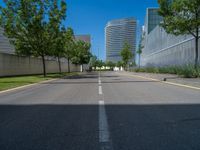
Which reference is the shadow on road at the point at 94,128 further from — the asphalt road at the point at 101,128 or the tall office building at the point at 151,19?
the tall office building at the point at 151,19

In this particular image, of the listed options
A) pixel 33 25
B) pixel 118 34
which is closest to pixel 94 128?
pixel 33 25

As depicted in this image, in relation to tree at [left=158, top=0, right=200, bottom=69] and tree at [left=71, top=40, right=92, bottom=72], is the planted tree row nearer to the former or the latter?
tree at [left=158, top=0, right=200, bottom=69]

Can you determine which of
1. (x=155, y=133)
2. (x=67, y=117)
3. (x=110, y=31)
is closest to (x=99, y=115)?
(x=67, y=117)

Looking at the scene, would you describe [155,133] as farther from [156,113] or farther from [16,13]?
[16,13]

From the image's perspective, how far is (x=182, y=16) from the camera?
71.4 ft

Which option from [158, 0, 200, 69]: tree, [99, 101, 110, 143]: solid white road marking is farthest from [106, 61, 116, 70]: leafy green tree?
[99, 101, 110, 143]: solid white road marking

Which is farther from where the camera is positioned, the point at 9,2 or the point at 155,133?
the point at 9,2

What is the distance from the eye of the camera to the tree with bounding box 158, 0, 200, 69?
2077 centimetres

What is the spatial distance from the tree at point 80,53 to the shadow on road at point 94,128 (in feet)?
185

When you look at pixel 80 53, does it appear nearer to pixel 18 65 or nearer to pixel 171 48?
pixel 171 48

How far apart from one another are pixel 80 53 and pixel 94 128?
6377cm

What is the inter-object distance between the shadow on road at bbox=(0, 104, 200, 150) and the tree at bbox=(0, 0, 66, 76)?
2390 cm

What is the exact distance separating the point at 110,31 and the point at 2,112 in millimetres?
146828

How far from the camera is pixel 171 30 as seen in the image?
2219cm
